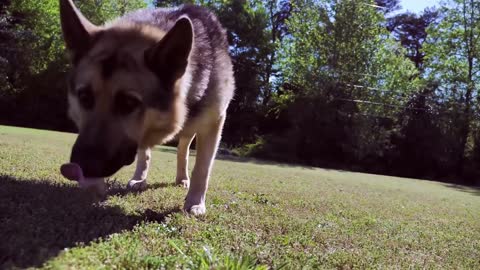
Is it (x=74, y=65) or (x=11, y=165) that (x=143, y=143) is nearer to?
(x=74, y=65)

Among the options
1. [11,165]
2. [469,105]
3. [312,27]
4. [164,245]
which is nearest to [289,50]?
[312,27]

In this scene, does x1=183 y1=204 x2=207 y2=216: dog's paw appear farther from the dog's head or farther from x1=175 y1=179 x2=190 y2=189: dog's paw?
x1=175 y1=179 x2=190 y2=189: dog's paw

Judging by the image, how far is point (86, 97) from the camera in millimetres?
3236

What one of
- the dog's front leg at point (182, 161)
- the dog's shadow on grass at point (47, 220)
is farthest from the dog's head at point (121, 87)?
the dog's front leg at point (182, 161)

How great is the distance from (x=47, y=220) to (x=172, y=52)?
1.54 m

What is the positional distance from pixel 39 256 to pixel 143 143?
4.67 ft

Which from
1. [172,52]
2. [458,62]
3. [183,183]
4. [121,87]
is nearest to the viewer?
[121,87]

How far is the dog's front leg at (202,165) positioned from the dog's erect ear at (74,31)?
5.28 feet

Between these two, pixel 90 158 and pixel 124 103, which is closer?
pixel 90 158

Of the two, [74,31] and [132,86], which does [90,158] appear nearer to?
[132,86]

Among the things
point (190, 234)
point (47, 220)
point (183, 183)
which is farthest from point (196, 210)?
point (183, 183)

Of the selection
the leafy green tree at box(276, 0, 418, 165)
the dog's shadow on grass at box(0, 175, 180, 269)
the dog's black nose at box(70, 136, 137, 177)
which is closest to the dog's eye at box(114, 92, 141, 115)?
the dog's black nose at box(70, 136, 137, 177)

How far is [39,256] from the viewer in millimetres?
2393

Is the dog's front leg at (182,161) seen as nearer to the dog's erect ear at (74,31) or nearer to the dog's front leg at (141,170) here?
the dog's front leg at (141,170)
